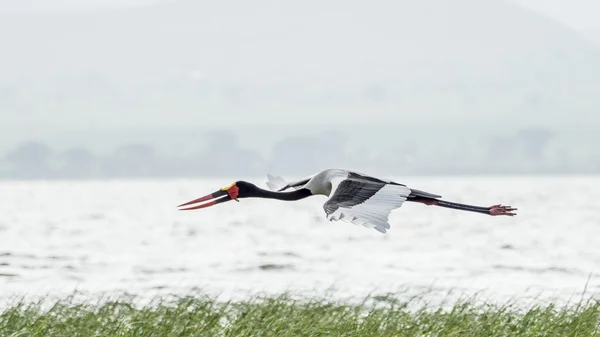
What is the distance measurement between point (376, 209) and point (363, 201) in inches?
11.3

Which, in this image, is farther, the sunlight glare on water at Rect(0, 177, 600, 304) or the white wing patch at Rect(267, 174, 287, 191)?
the sunlight glare on water at Rect(0, 177, 600, 304)

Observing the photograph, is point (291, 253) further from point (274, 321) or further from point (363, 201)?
point (363, 201)

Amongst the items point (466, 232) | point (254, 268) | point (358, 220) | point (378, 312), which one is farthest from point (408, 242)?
point (358, 220)

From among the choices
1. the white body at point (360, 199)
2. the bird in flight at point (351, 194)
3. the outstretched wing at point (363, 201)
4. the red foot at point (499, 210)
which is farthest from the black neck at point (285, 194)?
Result: the red foot at point (499, 210)

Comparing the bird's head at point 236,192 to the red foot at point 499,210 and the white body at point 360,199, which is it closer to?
the white body at point 360,199

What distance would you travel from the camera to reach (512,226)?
67375mm

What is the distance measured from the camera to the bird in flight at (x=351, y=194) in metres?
12.3

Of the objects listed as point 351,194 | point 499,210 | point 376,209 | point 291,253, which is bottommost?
point 291,253

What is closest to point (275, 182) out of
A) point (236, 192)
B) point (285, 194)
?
point (236, 192)

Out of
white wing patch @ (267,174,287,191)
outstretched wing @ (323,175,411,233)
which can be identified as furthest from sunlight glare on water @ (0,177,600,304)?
outstretched wing @ (323,175,411,233)

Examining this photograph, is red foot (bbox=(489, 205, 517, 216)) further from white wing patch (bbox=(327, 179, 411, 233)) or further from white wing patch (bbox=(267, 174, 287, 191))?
white wing patch (bbox=(267, 174, 287, 191))

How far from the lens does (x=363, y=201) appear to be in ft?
42.1

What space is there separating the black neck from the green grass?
8.05 feet

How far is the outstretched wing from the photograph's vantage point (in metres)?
12.2
